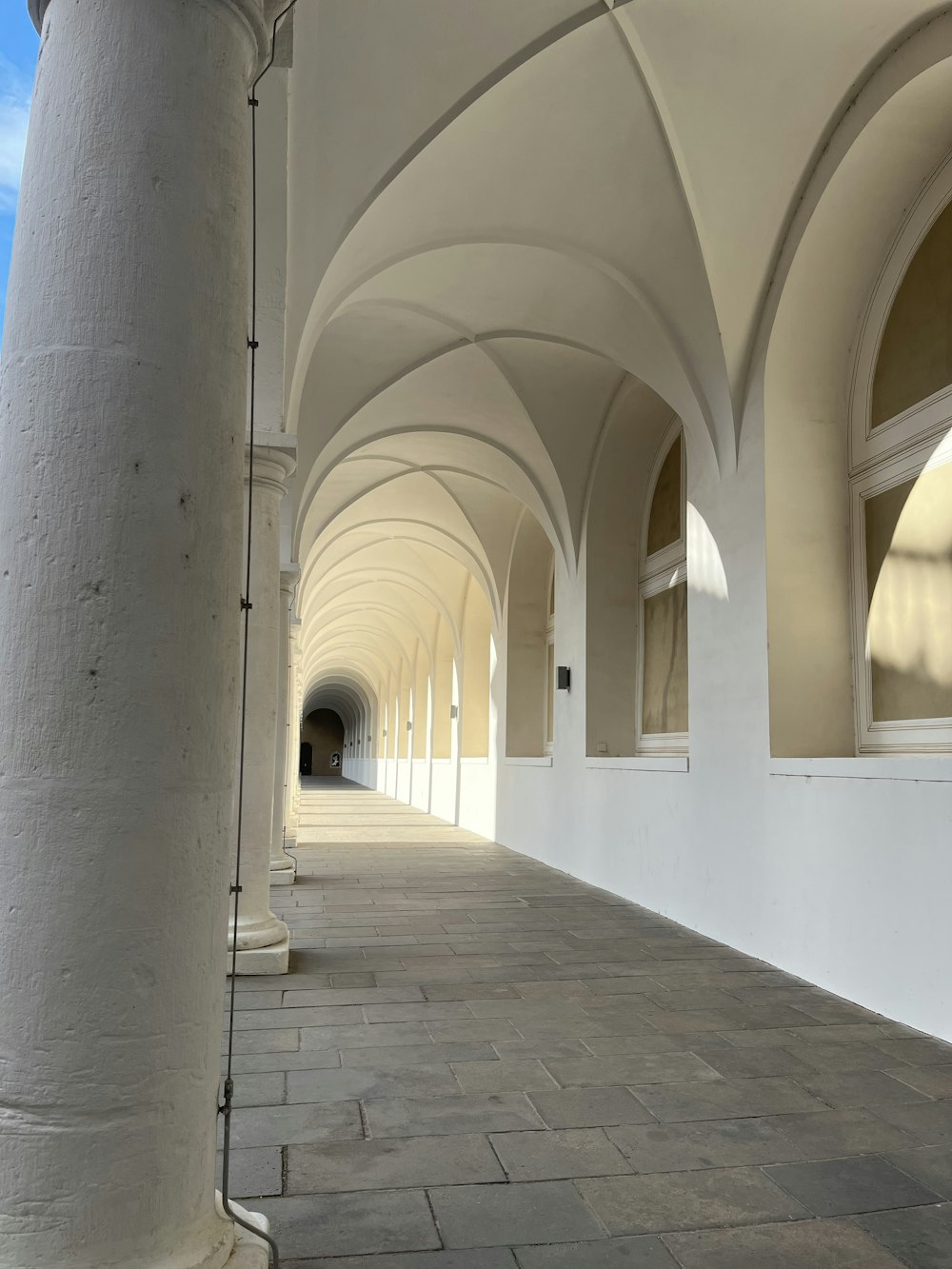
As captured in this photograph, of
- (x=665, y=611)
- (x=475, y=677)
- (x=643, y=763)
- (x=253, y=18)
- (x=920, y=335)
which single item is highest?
(x=920, y=335)

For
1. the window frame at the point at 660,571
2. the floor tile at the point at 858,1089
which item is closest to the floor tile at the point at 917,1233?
the floor tile at the point at 858,1089

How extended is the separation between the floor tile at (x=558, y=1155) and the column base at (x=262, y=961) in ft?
8.86

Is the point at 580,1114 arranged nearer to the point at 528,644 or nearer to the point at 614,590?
the point at 614,590

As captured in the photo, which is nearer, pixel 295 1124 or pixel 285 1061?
pixel 295 1124

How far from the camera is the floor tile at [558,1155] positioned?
9.95 ft

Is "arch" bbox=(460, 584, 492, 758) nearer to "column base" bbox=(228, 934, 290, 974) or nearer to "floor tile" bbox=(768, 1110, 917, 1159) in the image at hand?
"column base" bbox=(228, 934, 290, 974)

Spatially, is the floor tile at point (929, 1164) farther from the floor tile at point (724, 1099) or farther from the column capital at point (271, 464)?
the column capital at point (271, 464)

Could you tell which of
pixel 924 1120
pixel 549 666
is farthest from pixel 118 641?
pixel 549 666

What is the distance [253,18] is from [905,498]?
5279mm

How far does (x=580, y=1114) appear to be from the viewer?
3535 millimetres

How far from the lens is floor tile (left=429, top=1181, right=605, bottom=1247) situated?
103 inches

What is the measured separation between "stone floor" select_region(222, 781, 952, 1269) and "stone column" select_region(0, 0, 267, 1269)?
948 millimetres

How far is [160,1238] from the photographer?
1.86m

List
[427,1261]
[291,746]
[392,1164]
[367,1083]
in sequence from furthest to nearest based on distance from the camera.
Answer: [291,746] → [367,1083] → [392,1164] → [427,1261]
